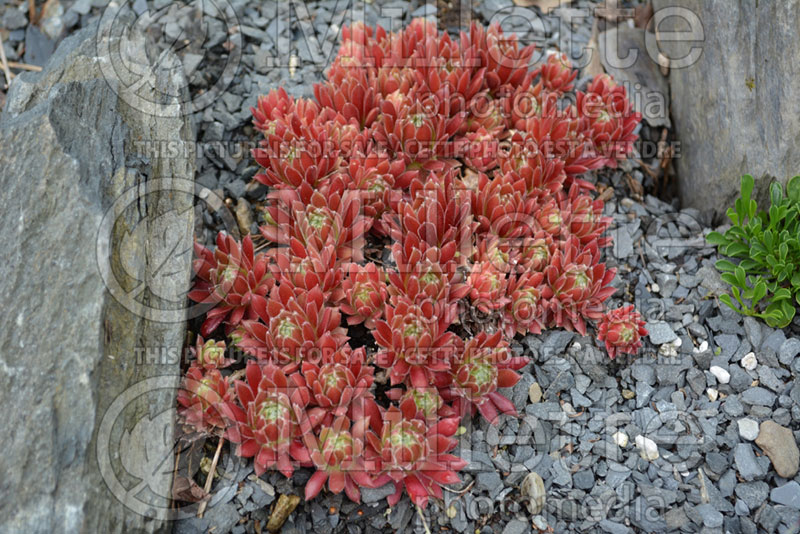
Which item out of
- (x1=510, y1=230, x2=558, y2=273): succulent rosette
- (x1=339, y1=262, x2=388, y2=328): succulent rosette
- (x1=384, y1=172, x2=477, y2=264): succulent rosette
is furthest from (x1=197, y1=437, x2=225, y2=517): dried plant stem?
(x1=510, y1=230, x2=558, y2=273): succulent rosette

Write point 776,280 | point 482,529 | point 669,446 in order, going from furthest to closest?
1. point 776,280
2. point 669,446
3. point 482,529

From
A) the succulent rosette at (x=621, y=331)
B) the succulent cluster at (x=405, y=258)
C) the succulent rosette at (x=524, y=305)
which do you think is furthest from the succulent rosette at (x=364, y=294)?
the succulent rosette at (x=621, y=331)

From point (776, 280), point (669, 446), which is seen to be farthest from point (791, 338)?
point (669, 446)

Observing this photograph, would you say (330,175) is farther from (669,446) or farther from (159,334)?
(669,446)

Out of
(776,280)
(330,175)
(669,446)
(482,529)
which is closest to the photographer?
(482,529)

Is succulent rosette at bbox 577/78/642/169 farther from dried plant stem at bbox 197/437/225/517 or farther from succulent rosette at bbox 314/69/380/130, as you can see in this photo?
dried plant stem at bbox 197/437/225/517

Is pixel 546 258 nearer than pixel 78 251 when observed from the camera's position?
No
